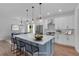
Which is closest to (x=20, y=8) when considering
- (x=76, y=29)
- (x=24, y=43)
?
(x=24, y=43)

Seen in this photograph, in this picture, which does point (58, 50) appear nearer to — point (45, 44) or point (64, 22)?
point (45, 44)

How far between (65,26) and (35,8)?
0.83 metres

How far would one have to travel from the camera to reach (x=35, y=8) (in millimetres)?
2035

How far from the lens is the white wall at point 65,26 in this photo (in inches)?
78.4

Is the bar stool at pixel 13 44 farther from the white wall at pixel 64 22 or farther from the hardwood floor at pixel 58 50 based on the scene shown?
the white wall at pixel 64 22

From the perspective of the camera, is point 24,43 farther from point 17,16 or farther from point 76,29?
point 76,29

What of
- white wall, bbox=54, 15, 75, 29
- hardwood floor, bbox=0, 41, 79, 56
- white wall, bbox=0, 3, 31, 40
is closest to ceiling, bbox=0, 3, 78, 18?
white wall, bbox=0, 3, 31, 40

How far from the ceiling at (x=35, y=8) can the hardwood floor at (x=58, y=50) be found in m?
0.70

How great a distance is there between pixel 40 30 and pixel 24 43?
0.53 metres

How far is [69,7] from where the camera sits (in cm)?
196

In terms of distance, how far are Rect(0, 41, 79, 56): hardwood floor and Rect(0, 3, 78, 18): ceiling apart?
700mm

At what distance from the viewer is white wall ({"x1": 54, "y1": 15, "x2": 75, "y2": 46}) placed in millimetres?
1992

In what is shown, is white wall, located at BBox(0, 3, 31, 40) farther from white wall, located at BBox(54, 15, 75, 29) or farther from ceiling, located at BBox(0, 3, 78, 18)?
white wall, located at BBox(54, 15, 75, 29)

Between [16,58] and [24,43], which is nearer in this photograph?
[16,58]
